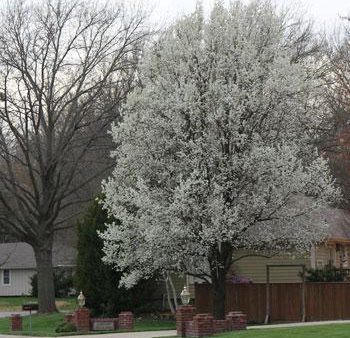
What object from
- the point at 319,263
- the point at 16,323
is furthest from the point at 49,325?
the point at 319,263

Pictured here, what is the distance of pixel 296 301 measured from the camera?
84.8 ft

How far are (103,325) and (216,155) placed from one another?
7345mm

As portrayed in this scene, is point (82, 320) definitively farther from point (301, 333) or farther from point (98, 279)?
point (301, 333)

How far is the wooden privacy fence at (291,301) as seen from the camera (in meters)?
25.7

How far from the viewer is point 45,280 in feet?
111

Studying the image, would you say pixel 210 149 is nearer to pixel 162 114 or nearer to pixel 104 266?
pixel 162 114

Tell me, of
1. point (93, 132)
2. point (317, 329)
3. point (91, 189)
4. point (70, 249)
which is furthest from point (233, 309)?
point (70, 249)

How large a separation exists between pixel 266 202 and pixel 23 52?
48.1 feet

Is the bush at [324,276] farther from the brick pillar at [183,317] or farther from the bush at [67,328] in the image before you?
the bush at [67,328]

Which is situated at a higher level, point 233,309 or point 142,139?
point 142,139

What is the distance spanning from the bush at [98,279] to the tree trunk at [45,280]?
4927 mm

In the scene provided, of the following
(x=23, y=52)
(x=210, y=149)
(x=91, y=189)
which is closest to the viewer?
(x=210, y=149)

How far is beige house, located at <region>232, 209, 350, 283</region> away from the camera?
31.2 meters

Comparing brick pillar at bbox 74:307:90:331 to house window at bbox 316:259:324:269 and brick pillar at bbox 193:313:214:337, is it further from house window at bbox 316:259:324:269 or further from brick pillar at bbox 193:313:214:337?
house window at bbox 316:259:324:269
